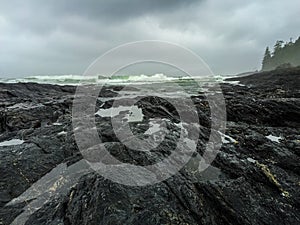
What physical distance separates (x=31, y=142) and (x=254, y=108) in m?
9.91

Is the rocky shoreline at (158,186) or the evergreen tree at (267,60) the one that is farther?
the evergreen tree at (267,60)

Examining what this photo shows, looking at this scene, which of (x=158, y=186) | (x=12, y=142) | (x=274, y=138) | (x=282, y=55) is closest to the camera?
(x=158, y=186)

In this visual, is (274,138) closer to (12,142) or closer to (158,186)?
(158,186)

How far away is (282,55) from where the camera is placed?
358 ft

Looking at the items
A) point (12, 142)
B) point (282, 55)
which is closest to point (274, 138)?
point (12, 142)

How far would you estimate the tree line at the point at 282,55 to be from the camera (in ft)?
331

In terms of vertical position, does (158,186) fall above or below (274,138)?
above

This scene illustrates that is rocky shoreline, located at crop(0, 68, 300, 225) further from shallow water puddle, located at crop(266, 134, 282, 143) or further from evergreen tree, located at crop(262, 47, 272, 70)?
evergreen tree, located at crop(262, 47, 272, 70)

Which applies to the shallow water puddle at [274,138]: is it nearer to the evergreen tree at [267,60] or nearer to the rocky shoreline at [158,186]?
the rocky shoreline at [158,186]

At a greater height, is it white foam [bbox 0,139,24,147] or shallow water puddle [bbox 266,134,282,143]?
white foam [bbox 0,139,24,147]

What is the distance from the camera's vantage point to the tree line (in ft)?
331

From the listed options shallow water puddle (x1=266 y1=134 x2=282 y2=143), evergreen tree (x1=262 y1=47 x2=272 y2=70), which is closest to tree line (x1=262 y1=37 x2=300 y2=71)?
evergreen tree (x1=262 y1=47 x2=272 y2=70)

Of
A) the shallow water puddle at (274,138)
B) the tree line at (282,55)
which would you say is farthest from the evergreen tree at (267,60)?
the shallow water puddle at (274,138)

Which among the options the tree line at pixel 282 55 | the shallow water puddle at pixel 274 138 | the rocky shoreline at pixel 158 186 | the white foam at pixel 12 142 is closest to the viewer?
the rocky shoreline at pixel 158 186
